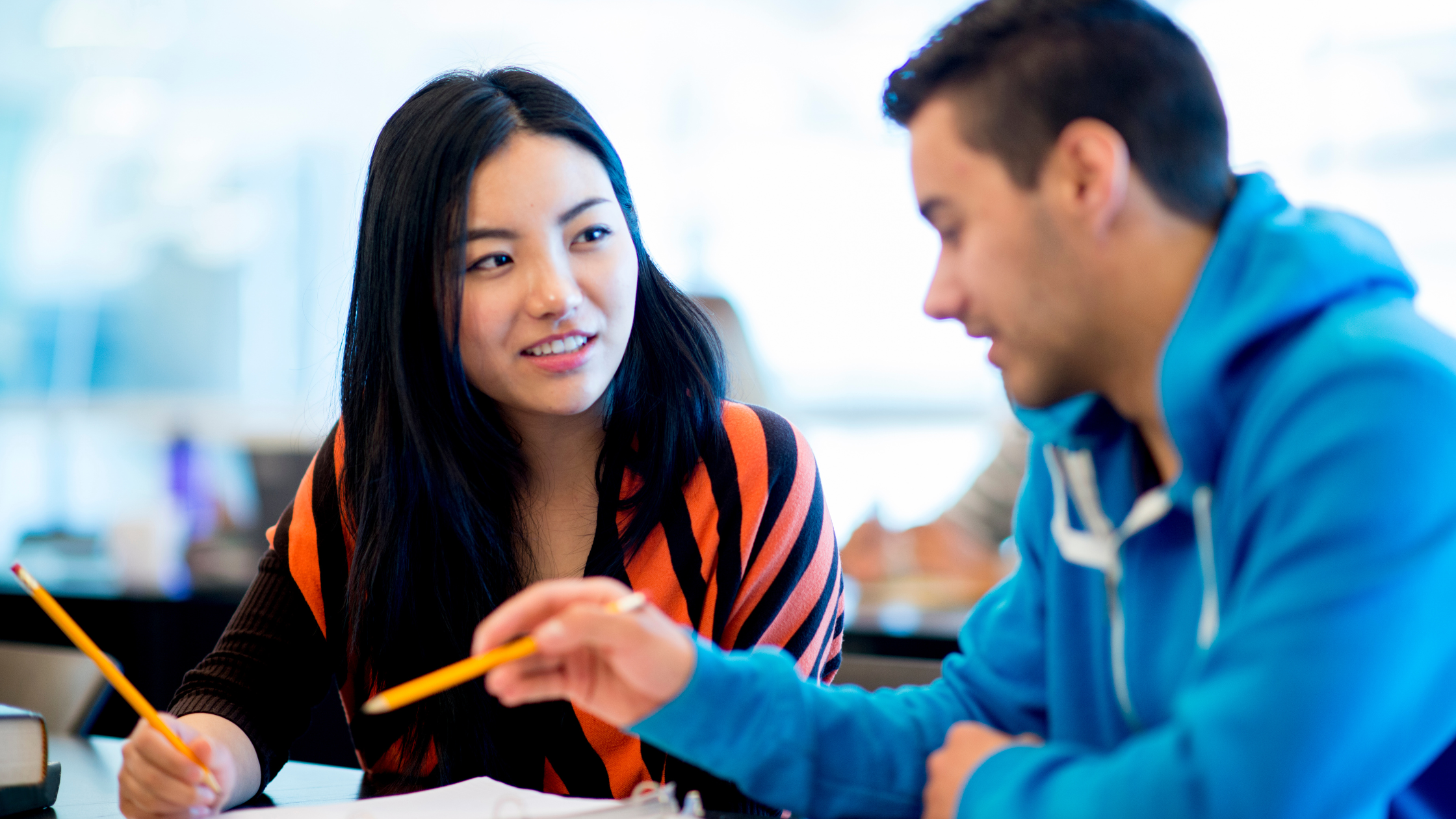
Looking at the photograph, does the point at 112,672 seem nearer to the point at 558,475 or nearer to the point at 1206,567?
the point at 558,475

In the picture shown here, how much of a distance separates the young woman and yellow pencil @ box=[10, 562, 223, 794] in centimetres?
9

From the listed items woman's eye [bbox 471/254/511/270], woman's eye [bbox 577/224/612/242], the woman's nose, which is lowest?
the woman's nose

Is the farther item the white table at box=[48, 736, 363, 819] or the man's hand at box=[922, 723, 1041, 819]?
the white table at box=[48, 736, 363, 819]

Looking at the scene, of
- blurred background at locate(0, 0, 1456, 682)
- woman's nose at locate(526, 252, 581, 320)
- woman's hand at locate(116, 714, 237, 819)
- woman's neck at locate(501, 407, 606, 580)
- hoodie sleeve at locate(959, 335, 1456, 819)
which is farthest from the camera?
blurred background at locate(0, 0, 1456, 682)

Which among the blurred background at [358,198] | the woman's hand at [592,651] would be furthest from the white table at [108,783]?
the blurred background at [358,198]

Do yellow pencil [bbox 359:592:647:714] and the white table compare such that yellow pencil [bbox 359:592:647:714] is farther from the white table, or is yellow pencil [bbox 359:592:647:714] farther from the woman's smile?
the woman's smile

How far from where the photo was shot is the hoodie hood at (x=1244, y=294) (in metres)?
0.60

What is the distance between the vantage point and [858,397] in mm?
3768

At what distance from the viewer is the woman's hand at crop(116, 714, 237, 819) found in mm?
929

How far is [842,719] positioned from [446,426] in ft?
1.99

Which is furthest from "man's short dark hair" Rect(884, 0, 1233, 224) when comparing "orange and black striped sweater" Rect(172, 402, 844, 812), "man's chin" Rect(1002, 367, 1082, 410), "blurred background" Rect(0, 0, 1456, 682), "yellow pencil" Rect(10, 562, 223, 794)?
"blurred background" Rect(0, 0, 1456, 682)

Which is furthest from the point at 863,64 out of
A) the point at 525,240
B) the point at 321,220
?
the point at 525,240

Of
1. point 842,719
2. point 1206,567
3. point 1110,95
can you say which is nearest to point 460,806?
point 842,719

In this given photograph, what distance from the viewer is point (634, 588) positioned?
1.20 metres
